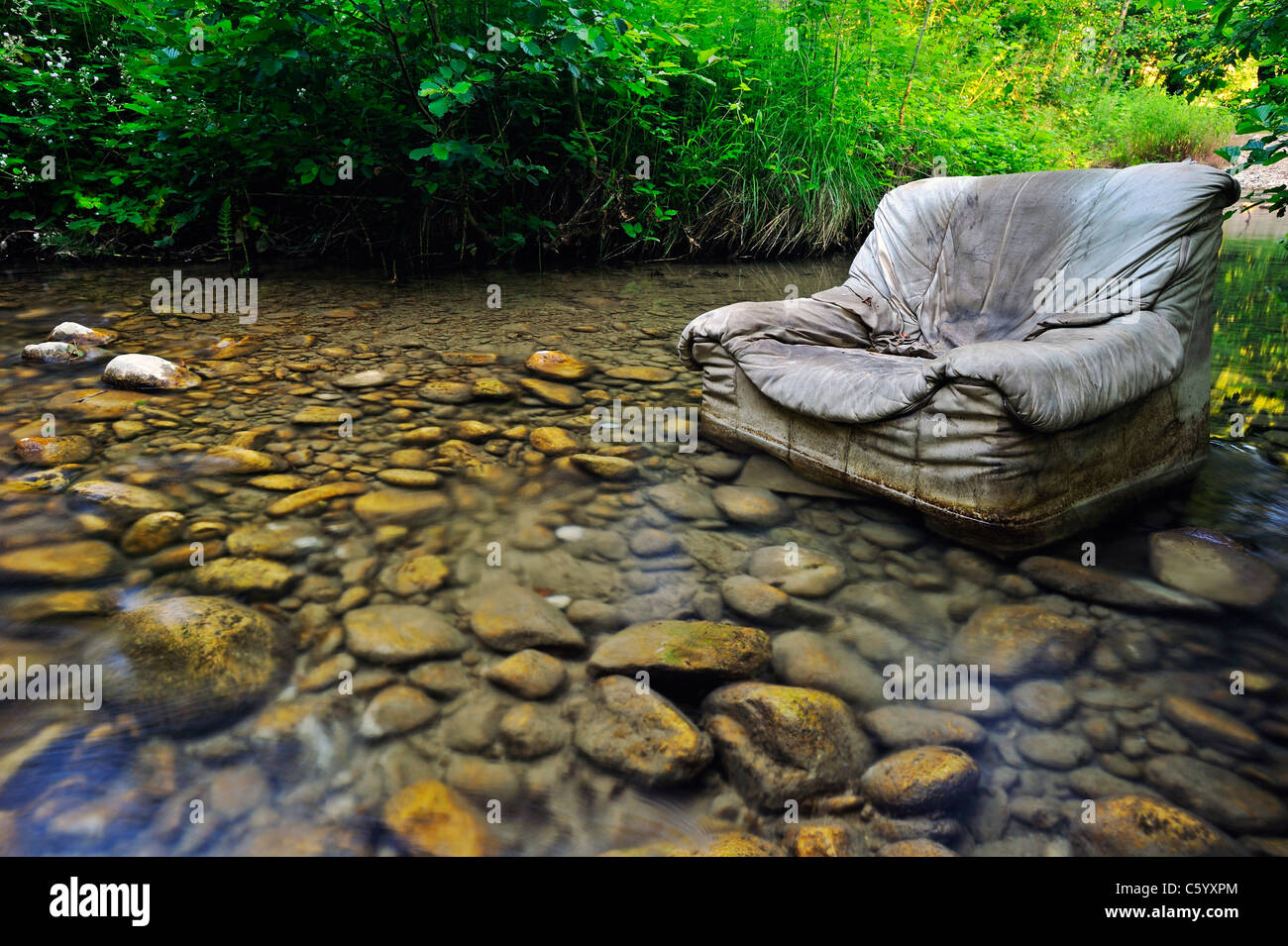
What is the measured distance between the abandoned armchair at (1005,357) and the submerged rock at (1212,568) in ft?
0.70

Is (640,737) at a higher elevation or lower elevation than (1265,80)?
lower

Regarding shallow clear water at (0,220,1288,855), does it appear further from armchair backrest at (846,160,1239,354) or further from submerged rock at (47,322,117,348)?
armchair backrest at (846,160,1239,354)

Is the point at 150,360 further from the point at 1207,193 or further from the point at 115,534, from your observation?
the point at 1207,193

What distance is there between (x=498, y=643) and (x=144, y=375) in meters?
2.41

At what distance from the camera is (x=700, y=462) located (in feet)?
8.66

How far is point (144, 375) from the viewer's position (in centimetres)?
296

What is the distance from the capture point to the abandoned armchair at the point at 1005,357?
1933 mm

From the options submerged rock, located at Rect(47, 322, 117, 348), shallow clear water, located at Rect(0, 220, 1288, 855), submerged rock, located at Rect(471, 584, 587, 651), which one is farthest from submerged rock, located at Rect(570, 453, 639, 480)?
submerged rock, located at Rect(47, 322, 117, 348)

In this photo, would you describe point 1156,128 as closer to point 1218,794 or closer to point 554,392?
point 554,392

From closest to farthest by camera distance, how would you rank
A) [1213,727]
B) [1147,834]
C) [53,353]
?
[1147,834]
[1213,727]
[53,353]

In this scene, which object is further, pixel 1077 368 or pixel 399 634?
pixel 1077 368

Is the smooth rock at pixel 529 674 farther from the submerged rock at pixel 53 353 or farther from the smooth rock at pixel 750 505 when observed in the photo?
the submerged rock at pixel 53 353

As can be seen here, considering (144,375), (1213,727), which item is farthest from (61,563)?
(1213,727)
